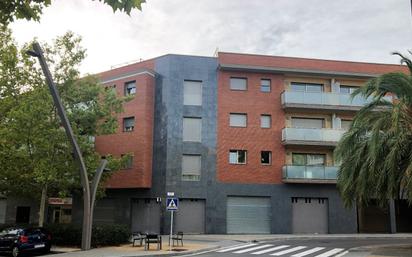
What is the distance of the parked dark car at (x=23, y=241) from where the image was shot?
21.0 m

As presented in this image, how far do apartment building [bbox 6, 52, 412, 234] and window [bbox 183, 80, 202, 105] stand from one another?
0.07 meters

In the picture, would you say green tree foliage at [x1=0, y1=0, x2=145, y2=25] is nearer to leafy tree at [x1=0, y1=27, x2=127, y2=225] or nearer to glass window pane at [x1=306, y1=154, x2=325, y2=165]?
leafy tree at [x1=0, y1=27, x2=127, y2=225]

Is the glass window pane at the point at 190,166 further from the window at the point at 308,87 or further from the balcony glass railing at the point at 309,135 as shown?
the window at the point at 308,87

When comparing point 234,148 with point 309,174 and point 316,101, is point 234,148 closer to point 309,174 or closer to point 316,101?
point 309,174

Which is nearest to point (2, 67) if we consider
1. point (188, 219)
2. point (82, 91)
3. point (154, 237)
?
point (82, 91)

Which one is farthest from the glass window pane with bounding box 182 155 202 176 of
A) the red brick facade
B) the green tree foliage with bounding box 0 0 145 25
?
the green tree foliage with bounding box 0 0 145 25

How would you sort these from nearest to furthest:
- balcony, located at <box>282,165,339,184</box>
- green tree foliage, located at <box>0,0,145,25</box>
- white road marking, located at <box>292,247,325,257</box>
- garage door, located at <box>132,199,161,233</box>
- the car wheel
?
green tree foliage, located at <box>0,0,145,25</box> → white road marking, located at <box>292,247,325,257</box> → the car wheel → garage door, located at <box>132,199,161,233</box> → balcony, located at <box>282,165,339,184</box>

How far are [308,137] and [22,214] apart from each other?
950 inches

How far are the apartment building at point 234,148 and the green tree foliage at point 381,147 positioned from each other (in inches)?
486

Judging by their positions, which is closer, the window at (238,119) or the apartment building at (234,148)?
the apartment building at (234,148)

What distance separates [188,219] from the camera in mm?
33531

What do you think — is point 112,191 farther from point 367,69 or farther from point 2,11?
point 2,11

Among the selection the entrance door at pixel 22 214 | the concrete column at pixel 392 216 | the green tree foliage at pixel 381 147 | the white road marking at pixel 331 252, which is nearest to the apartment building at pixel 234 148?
the concrete column at pixel 392 216

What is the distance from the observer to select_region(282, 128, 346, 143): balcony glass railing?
34.3 m
